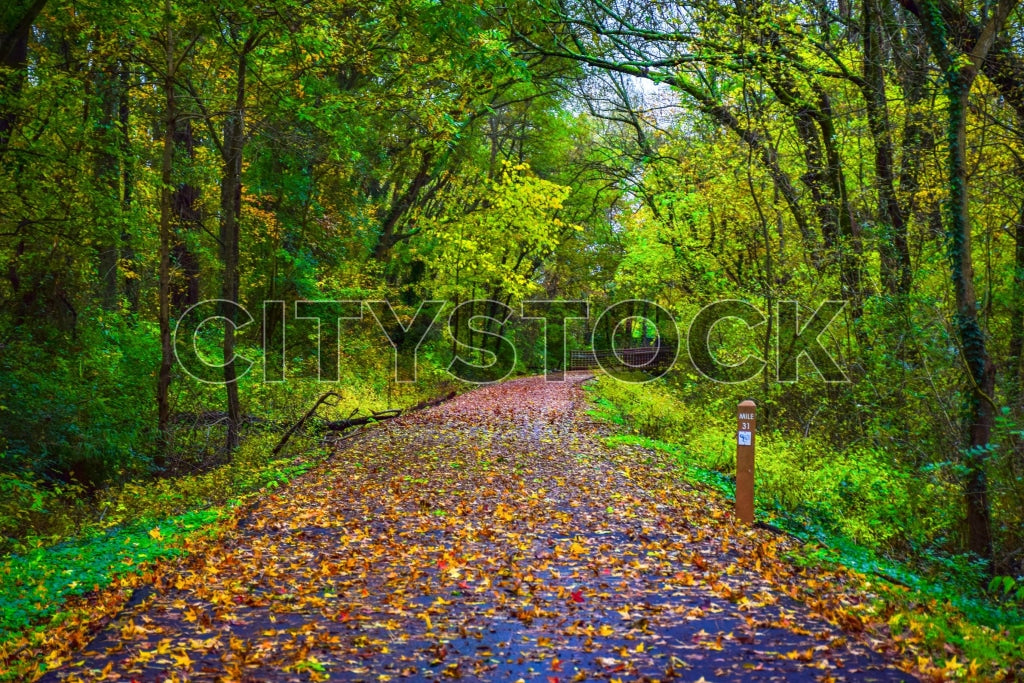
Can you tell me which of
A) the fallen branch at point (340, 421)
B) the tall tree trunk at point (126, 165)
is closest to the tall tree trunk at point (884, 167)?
the fallen branch at point (340, 421)

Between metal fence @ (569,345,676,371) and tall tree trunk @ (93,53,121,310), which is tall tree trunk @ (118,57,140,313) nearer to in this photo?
tall tree trunk @ (93,53,121,310)

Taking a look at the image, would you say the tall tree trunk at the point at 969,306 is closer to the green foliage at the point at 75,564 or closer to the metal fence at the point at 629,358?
the green foliage at the point at 75,564

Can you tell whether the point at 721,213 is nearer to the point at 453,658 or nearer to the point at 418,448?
the point at 418,448

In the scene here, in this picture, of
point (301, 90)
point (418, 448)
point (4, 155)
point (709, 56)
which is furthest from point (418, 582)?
point (301, 90)

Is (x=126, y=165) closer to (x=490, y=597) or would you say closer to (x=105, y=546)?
(x=105, y=546)

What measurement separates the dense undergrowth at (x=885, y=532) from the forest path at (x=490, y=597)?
1.37ft

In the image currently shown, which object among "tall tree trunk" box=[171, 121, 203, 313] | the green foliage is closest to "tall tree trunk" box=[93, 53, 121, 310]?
"tall tree trunk" box=[171, 121, 203, 313]

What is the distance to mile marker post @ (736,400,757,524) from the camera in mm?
8234

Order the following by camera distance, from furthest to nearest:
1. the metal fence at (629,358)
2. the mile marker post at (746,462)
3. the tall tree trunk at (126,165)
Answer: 1. the metal fence at (629,358)
2. the tall tree trunk at (126,165)
3. the mile marker post at (746,462)

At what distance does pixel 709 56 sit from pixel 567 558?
9.80 metres

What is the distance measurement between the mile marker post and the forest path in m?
0.28

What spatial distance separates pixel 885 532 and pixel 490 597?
202 inches

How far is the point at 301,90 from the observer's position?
52.2 feet

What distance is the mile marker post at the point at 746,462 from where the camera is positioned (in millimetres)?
8234
